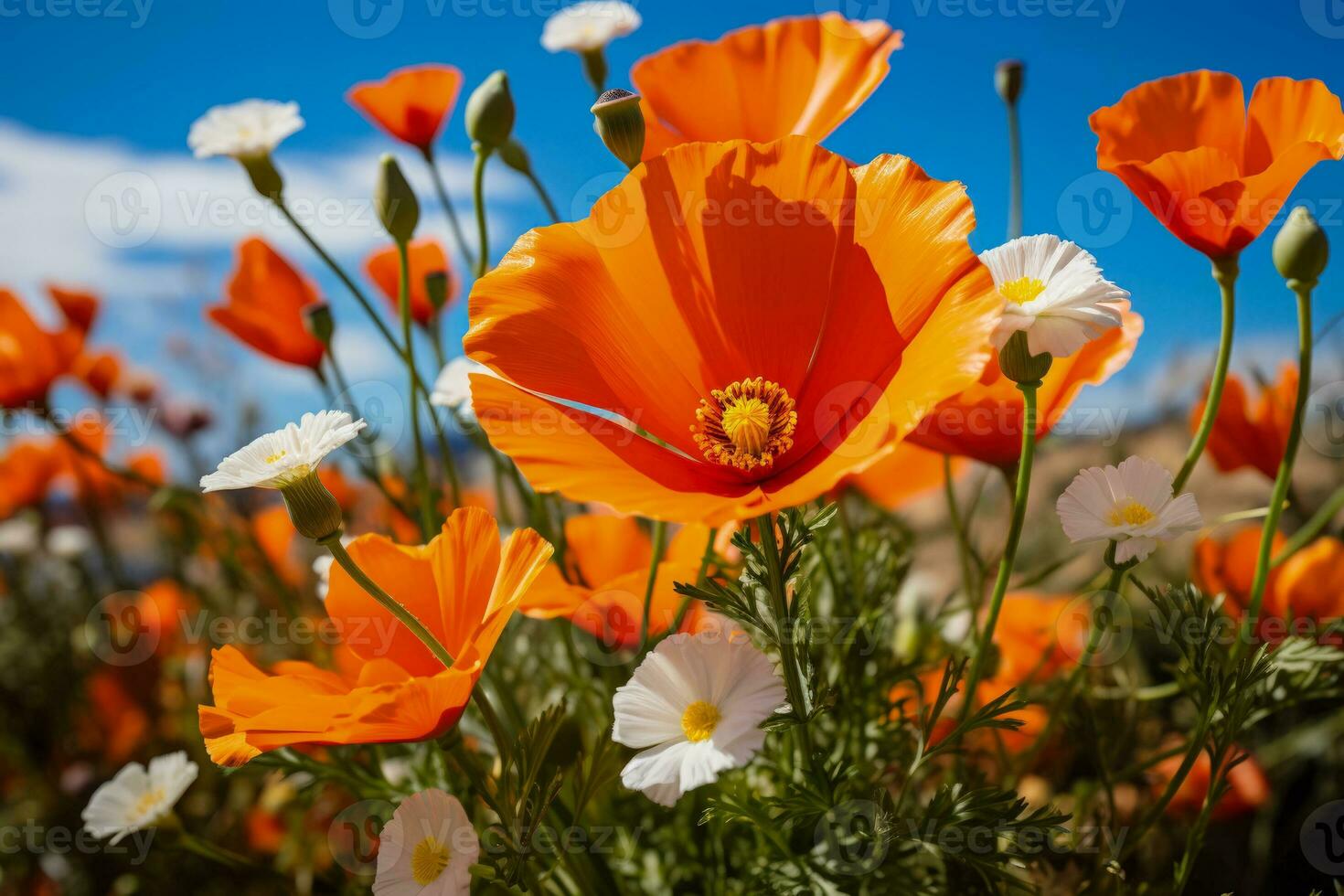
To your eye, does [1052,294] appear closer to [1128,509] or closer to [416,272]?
[1128,509]

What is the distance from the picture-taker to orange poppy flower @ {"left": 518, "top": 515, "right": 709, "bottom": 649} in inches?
24.3

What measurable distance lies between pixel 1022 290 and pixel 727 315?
0.16 m

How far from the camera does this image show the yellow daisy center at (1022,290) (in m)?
0.50

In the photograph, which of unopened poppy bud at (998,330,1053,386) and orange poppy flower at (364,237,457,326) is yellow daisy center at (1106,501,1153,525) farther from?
orange poppy flower at (364,237,457,326)

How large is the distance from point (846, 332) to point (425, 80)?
0.53 metres

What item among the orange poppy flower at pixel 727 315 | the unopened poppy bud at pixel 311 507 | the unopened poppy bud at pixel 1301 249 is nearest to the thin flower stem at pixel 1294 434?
the unopened poppy bud at pixel 1301 249

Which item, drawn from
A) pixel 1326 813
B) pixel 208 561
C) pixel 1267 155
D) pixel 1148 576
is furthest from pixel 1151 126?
pixel 208 561

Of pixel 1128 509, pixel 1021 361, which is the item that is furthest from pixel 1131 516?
pixel 1021 361

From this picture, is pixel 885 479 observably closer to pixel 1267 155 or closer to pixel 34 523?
pixel 1267 155

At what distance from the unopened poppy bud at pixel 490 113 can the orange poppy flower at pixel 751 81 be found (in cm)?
10

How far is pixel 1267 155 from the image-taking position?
24.9 inches

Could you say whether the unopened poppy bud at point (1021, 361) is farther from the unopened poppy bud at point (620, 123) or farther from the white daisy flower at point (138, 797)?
the white daisy flower at point (138, 797)

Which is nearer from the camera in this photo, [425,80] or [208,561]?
[425,80]

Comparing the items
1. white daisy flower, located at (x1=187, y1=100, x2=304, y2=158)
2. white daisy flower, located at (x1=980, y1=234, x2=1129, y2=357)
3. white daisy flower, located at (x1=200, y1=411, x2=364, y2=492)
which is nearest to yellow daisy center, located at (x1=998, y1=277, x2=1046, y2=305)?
white daisy flower, located at (x1=980, y1=234, x2=1129, y2=357)
